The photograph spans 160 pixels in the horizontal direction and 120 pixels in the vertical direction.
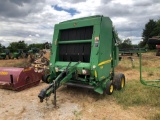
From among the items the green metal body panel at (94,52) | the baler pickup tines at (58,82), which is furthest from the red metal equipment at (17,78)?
the baler pickup tines at (58,82)

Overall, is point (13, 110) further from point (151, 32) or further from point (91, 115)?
point (151, 32)

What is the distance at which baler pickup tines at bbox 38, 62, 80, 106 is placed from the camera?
4.66m

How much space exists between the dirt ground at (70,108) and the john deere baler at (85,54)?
408 millimetres

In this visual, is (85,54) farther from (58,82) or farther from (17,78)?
(17,78)

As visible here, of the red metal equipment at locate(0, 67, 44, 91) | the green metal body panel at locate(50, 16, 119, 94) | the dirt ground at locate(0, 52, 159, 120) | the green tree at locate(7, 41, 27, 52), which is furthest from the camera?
the green tree at locate(7, 41, 27, 52)

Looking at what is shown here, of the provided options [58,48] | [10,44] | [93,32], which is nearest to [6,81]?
[58,48]

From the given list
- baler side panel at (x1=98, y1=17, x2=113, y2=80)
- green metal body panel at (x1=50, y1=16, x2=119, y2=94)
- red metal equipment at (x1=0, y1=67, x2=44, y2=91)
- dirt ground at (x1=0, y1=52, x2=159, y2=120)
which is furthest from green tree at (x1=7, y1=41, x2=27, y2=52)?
baler side panel at (x1=98, y1=17, x2=113, y2=80)

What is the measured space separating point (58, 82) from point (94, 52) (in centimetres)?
136

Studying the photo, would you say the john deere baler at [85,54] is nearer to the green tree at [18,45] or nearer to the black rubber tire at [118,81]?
the black rubber tire at [118,81]

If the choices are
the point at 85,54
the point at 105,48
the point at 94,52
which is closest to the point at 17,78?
the point at 85,54

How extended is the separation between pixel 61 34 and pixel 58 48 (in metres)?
0.49

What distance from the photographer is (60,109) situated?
16.1ft

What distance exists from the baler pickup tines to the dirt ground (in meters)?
0.43

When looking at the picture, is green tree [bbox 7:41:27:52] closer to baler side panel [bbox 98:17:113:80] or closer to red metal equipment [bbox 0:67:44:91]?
red metal equipment [bbox 0:67:44:91]
